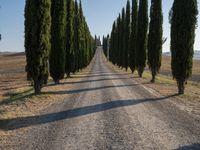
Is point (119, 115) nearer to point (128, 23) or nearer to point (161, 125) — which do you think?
point (161, 125)

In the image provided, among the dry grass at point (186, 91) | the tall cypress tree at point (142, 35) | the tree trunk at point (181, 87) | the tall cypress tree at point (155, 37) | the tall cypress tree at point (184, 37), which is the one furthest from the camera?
the tall cypress tree at point (142, 35)

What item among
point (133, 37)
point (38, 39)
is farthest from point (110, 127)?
point (133, 37)

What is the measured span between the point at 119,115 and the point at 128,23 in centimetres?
4410

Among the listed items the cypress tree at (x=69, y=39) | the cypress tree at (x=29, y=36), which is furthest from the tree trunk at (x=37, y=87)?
the cypress tree at (x=69, y=39)

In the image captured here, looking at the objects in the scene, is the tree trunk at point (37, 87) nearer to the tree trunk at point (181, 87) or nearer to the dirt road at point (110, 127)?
the dirt road at point (110, 127)

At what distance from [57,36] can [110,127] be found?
1664 cm

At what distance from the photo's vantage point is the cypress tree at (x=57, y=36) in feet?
84.6

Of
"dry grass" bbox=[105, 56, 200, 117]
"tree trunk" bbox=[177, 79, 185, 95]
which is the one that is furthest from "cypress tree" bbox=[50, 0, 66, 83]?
"tree trunk" bbox=[177, 79, 185, 95]

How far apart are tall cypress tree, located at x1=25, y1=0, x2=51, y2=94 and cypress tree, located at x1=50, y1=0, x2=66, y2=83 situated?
256 inches

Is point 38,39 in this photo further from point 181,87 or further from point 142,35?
point 142,35

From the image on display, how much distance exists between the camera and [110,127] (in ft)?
34.2

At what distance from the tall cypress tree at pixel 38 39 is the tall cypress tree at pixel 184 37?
318 inches

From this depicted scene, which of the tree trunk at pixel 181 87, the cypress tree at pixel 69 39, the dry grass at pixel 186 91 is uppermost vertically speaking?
the cypress tree at pixel 69 39

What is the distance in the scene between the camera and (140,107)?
573 inches
